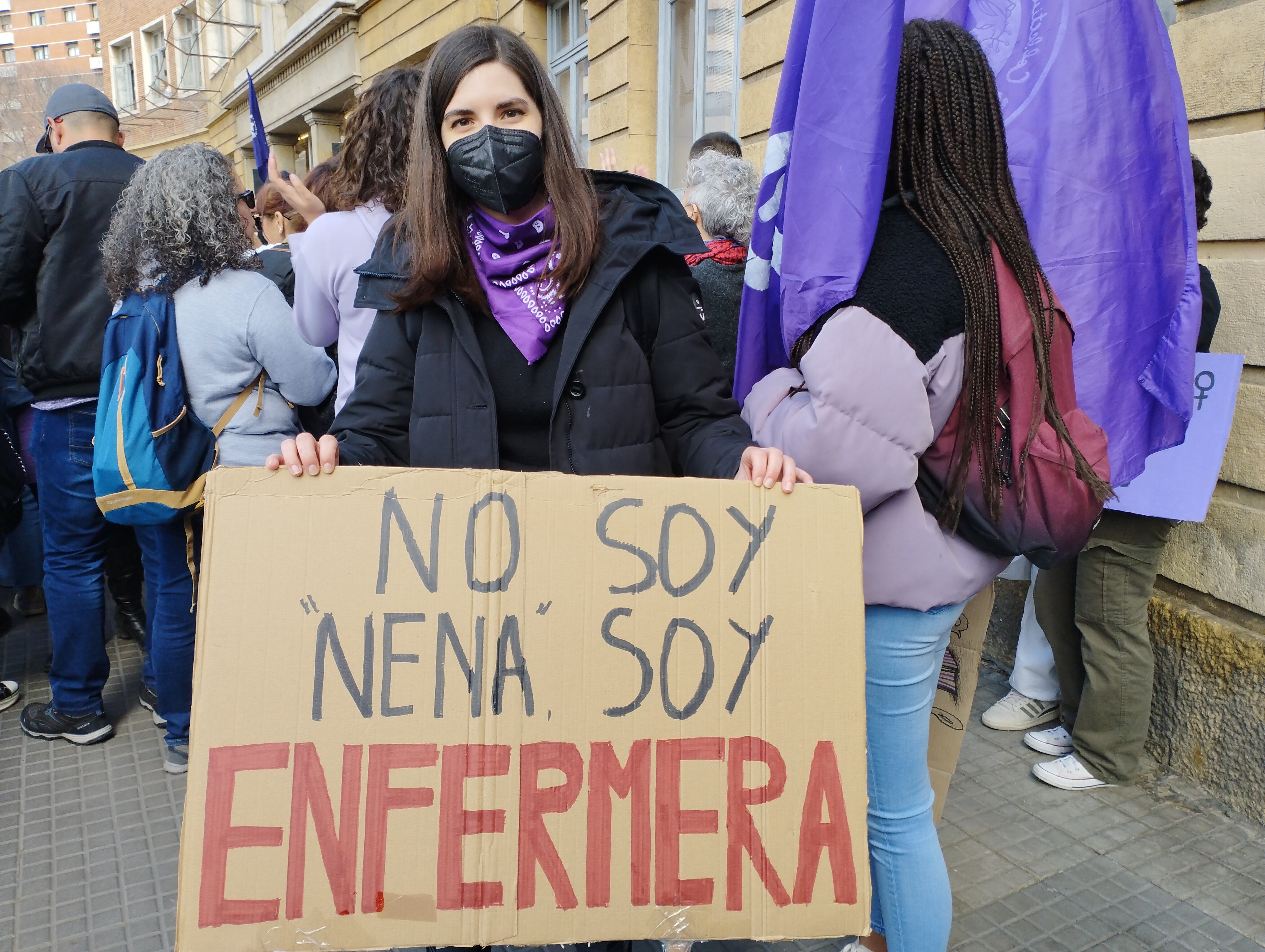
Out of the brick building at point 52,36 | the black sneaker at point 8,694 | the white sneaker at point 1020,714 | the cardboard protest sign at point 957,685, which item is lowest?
the black sneaker at point 8,694

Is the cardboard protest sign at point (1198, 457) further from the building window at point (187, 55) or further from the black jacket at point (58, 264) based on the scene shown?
the building window at point (187, 55)

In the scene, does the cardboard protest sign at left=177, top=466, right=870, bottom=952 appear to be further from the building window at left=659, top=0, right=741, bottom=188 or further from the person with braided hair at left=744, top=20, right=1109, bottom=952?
the building window at left=659, top=0, right=741, bottom=188

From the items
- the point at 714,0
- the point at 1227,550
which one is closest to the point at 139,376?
the point at 1227,550

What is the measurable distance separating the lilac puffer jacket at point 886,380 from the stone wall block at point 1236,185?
2077 mm

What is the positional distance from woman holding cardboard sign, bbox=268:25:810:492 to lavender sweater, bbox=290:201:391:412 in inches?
28.6

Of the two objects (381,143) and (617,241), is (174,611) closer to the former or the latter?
(381,143)

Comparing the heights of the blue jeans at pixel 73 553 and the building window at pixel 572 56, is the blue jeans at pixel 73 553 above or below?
below

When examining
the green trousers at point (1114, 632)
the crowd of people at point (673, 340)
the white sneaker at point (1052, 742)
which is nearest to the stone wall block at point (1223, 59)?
the green trousers at point (1114, 632)

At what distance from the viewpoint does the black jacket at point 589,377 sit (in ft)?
5.86

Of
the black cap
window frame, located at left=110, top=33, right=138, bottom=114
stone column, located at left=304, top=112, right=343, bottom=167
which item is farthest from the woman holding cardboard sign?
window frame, located at left=110, top=33, right=138, bottom=114

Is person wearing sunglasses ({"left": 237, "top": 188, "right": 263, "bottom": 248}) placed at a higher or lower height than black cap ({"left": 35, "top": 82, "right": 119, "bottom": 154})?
lower

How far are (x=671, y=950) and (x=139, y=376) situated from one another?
95.5 inches

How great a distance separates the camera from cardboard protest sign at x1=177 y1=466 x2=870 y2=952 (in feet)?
4.51

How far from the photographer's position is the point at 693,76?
282 inches
